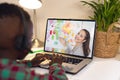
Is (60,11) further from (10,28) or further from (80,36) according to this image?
(10,28)

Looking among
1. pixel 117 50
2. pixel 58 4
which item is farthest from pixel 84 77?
pixel 58 4

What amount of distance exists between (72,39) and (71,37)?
1 centimetres

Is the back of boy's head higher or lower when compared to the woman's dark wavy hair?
higher

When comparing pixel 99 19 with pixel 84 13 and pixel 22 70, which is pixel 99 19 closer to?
pixel 84 13

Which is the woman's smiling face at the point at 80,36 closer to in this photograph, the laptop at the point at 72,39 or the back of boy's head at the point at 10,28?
the laptop at the point at 72,39

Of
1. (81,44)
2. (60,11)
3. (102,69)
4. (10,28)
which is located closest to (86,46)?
(81,44)

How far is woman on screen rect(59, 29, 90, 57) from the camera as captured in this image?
3.65 feet

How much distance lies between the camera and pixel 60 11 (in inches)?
55.9

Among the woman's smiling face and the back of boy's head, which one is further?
the woman's smiling face

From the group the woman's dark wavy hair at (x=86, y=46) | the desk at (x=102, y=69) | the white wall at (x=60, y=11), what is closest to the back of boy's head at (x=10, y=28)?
the desk at (x=102, y=69)

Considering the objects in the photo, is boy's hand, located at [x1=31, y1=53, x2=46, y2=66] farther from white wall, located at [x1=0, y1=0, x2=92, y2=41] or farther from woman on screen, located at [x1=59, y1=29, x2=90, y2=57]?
white wall, located at [x1=0, y1=0, x2=92, y2=41]

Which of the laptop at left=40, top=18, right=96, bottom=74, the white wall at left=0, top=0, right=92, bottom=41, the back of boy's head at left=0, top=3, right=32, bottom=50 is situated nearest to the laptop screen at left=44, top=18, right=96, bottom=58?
the laptop at left=40, top=18, right=96, bottom=74

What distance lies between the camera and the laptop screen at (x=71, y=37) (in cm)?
111

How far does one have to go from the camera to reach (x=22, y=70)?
532 mm
